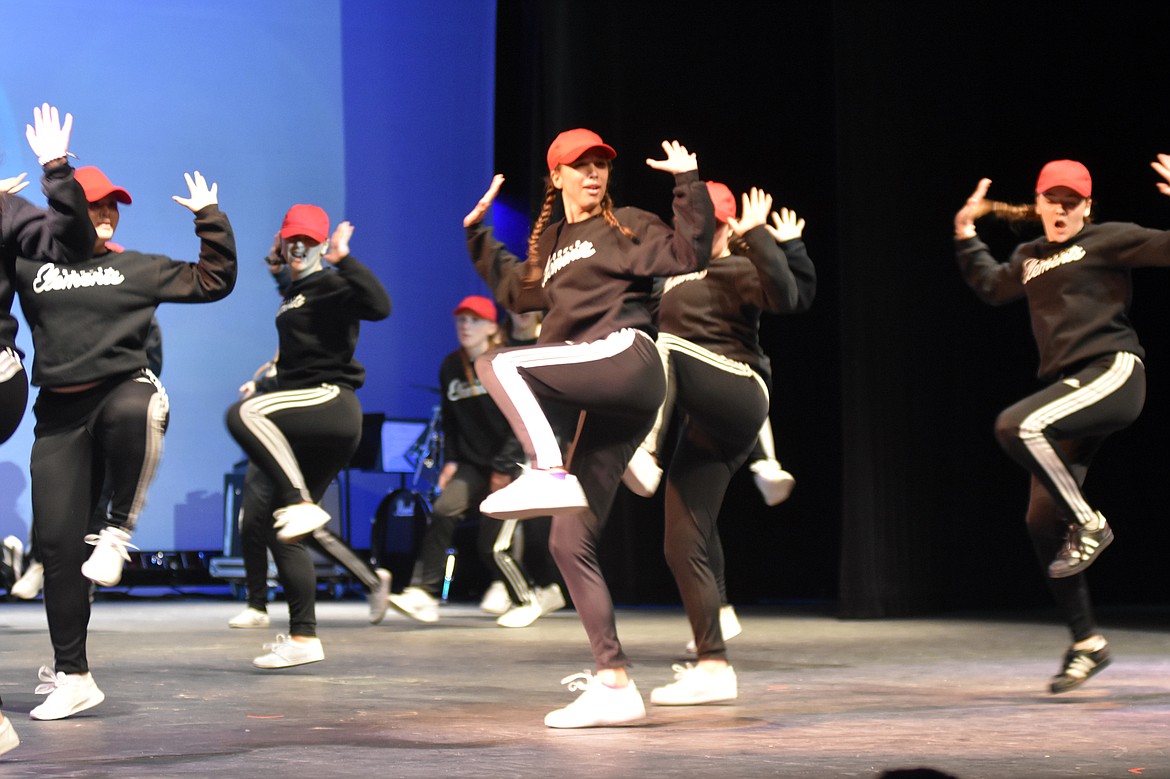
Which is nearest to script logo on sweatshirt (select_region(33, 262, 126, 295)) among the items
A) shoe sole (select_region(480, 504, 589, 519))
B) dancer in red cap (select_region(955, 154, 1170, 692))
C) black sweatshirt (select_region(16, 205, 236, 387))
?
black sweatshirt (select_region(16, 205, 236, 387))

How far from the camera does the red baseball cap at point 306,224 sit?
5.24m

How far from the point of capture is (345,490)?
9.54 metres

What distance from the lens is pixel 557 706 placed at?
13.0 feet

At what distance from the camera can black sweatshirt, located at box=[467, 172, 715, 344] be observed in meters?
3.51

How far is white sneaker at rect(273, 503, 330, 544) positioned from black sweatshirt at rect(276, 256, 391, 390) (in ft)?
1.59

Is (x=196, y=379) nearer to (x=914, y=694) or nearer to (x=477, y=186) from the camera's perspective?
(x=477, y=186)

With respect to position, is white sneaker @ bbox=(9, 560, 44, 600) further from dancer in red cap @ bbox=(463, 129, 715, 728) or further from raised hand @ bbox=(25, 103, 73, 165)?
dancer in red cap @ bbox=(463, 129, 715, 728)

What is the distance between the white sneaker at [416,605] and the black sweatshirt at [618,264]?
9.53ft

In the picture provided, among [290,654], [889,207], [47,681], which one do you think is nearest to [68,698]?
[47,681]

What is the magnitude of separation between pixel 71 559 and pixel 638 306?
1.53 m

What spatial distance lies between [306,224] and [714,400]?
193 centimetres

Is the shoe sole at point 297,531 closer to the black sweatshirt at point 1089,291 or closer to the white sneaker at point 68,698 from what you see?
the white sneaker at point 68,698

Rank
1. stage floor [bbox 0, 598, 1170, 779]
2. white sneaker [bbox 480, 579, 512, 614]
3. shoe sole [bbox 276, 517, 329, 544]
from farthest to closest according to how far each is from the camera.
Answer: white sneaker [bbox 480, 579, 512, 614] < shoe sole [bbox 276, 517, 329, 544] < stage floor [bbox 0, 598, 1170, 779]

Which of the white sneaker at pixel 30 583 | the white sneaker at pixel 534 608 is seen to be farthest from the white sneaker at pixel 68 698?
the white sneaker at pixel 534 608
